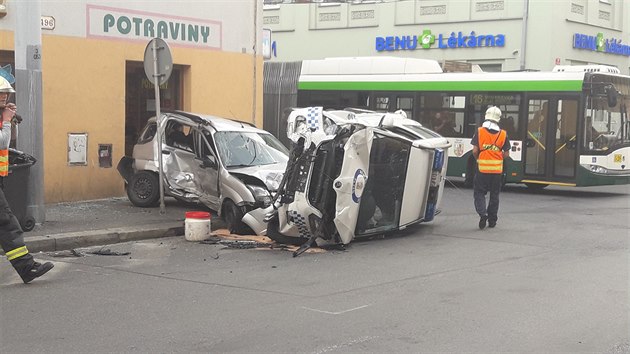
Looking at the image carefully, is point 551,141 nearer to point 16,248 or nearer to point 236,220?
point 236,220

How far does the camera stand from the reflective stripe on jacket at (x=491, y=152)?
1176 cm

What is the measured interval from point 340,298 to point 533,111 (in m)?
12.1

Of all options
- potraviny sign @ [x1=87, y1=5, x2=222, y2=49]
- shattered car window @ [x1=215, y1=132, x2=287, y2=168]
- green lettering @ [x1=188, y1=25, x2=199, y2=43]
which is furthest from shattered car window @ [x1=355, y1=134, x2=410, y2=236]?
green lettering @ [x1=188, y1=25, x2=199, y2=43]

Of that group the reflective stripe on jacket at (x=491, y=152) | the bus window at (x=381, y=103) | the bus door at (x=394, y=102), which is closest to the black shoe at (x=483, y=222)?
the reflective stripe on jacket at (x=491, y=152)

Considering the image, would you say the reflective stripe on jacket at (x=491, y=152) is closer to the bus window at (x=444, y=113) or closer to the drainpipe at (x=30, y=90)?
the drainpipe at (x=30, y=90)

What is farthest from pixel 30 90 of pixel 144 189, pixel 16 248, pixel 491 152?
pixel 491 152

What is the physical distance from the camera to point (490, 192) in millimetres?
11797

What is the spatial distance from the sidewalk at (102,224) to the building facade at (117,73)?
0.72 metres

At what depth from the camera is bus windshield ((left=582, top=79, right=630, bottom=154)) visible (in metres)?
17.0

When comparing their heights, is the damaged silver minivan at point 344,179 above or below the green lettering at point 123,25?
below

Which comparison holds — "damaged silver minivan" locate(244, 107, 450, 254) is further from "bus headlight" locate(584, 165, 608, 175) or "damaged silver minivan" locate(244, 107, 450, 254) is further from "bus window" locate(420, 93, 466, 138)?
"bus window" locate(420, 93, 466, 138)

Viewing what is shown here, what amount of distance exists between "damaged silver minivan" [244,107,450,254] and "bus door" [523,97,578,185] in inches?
290

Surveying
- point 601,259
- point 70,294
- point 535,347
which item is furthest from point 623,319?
point 70,294

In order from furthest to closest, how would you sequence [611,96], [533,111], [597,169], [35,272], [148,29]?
[533,111], [597,169], [611,96], [148,29], [35,272]
